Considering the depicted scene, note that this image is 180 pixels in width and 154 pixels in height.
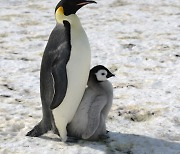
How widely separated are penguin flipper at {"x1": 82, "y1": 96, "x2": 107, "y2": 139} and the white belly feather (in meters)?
0.14

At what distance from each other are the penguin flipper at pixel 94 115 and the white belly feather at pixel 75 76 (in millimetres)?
138

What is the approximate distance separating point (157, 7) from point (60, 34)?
5656 mm

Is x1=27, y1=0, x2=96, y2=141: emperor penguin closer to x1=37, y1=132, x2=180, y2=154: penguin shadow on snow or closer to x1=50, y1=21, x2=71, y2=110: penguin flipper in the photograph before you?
x1=50, y1=21, x2=71, y2=110: penguin flipper

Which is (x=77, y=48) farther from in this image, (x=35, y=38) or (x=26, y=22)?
(x=26, y=22)

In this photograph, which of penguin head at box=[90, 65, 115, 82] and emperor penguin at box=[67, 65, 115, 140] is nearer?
emperor penguin at box=[67, 65, 115, 140]

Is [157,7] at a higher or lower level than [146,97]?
higher

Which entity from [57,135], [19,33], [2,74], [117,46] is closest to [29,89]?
[2,74]

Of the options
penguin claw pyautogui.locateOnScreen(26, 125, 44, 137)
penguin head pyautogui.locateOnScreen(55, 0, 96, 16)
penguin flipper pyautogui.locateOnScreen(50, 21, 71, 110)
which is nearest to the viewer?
penguin flipper pyautogui.locateOnScreen(50, 21, 71, 110)

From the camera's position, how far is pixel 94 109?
3461 millimetres

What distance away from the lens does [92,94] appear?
3.56 m

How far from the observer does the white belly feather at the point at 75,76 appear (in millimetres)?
3439

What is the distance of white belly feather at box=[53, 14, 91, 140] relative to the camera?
3439 millimetres

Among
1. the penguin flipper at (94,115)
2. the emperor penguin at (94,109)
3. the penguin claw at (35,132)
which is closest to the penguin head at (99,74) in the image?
the emperor penguin at (94,109)

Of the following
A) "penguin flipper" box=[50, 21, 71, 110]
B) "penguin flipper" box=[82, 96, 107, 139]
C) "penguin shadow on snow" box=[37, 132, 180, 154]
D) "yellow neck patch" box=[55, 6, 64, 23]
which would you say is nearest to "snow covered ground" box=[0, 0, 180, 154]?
"penguin shadow on snow" box=[37, 132, 180, 154]
